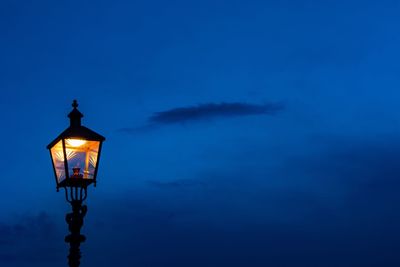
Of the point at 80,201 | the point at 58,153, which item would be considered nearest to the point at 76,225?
the point at 80,201

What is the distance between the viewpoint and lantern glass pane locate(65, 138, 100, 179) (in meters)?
12.5

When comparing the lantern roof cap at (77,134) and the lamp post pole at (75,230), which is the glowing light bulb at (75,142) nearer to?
the lantern roof cap at (77,134)

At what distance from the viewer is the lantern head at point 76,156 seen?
1249 centimetres

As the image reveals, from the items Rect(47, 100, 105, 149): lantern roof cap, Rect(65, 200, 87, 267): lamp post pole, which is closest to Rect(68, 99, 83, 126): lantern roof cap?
Rect(47, 100, 105, 149): lantern roof cap

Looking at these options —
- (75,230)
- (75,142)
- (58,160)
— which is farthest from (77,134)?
(75,230)

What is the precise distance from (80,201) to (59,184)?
1.55ft

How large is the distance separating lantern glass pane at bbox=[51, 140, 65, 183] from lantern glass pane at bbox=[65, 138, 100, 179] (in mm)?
147

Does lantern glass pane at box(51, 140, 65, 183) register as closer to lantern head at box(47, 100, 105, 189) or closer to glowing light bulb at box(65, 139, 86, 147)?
lantern head at box(47, 100, 105, 189)

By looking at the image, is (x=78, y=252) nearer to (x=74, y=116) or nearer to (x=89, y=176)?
(x=89, y=176)

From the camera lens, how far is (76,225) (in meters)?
12.7

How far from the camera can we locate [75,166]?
1256 centimetres

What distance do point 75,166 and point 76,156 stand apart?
0.17 meters

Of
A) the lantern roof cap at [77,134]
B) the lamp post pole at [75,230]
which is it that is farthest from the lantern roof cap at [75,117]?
the lamp post pole at [75,230]

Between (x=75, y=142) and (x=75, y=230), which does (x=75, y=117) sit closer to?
(x=75, y=142)
